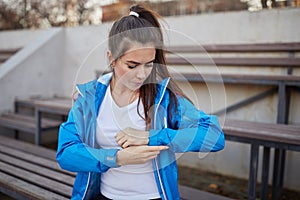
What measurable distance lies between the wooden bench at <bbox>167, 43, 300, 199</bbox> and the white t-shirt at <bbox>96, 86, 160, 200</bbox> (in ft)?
2.69

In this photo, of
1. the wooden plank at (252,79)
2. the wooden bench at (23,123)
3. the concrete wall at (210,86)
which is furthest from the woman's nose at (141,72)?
the wooden bench at (23,123)

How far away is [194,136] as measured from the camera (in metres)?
1.15

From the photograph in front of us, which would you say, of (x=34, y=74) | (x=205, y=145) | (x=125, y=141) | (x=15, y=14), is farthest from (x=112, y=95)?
(x=15, y=14)

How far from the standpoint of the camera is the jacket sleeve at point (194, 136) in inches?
45.2

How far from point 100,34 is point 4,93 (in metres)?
1.46

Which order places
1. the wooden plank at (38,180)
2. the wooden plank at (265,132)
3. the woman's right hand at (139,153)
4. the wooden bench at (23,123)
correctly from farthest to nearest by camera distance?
the wooden bench at (23,123), the wooden plank at (38,180), the wooden plank at (265,132), the woman's right hand at (139,153)

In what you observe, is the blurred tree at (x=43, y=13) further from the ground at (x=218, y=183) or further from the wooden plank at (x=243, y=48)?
the ground at (x=218, y=183)

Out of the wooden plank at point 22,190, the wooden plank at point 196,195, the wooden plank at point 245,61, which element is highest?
the wooden plank at point 245,61

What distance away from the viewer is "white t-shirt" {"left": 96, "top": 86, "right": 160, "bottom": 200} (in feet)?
4.18

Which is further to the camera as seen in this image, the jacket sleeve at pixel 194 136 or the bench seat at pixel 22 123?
the bench seat at pixel 22 123

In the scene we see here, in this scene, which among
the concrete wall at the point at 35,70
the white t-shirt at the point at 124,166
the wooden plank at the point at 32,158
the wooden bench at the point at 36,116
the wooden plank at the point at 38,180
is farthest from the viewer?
the concrete wall at the point at 35,70

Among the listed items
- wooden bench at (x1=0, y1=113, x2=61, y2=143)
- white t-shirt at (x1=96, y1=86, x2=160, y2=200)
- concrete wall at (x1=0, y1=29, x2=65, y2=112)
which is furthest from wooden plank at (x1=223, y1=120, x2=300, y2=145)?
concrete wall at (x1=0, y1=29, x2=65, y2=112)

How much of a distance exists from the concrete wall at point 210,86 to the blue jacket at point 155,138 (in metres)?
0.46

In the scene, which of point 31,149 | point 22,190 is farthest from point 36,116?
point 22,190
